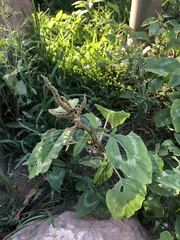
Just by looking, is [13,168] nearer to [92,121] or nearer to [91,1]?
[92,121]

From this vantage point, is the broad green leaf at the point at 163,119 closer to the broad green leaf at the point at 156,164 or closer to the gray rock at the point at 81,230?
the broad green leaf at the point at 156,164

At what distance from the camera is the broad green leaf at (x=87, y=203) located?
159cm

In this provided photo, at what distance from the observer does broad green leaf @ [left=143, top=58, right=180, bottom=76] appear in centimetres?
194

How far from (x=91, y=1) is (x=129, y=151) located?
5.80 ft

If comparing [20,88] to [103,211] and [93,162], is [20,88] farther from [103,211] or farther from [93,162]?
[103,211]

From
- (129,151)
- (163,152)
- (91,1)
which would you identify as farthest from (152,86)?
(91,1)

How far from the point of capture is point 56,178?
167 centimetres

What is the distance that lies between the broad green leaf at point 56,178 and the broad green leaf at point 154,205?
39 centimetres

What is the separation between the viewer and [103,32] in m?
2.79

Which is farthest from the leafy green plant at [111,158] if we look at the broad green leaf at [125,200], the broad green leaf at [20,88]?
the broad green leaf at [20,88]

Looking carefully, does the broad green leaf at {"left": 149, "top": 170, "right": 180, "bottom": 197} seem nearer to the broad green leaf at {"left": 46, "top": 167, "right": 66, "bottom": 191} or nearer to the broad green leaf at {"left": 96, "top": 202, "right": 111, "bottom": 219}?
the broad green leaf at {"left": 96, "top": 202, "right": 111, "bottom": 219}

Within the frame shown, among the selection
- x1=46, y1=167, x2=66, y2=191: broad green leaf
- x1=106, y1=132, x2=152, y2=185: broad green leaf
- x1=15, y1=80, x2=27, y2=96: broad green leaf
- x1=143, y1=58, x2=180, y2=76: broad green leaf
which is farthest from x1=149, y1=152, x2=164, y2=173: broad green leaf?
x1=15, y1=80, x2=27, y2=96: broad green leaf

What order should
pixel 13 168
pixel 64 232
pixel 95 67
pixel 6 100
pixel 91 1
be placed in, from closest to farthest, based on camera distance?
pixel 64 232 < pixel 13 168 < pixel 6 100 < pixel 95 67 < pixel 91 1

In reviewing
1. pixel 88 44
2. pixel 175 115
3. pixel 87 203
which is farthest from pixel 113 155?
pixel 88 44
